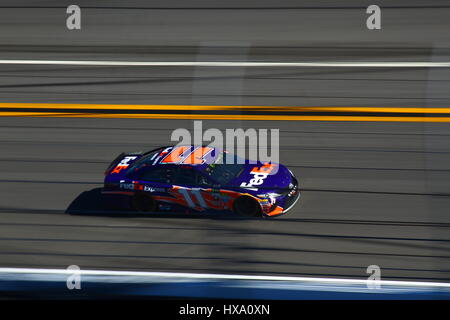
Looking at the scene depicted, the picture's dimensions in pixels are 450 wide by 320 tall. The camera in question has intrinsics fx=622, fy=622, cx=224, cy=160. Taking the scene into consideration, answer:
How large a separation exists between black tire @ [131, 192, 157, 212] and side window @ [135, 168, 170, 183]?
13 cm

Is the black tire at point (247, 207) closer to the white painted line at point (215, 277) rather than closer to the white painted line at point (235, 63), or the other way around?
the white painted line at point (235, 63)

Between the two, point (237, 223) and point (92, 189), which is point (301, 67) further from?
point (237, 223)

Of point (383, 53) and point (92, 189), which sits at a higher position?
point (383, 53)

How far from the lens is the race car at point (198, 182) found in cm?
370

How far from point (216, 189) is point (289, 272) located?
1186mm

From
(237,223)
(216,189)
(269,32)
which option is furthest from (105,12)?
(237,223)

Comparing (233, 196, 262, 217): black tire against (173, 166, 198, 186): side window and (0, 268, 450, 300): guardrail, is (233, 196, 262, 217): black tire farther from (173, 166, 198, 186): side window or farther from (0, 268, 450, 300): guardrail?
(0, 268, 450, 300): guardrail

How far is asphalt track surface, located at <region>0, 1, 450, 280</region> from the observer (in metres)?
2.43

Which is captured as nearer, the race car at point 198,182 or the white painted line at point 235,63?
the race car at point 198,182

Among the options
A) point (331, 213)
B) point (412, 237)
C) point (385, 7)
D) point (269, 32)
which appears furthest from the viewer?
point (385, 7)

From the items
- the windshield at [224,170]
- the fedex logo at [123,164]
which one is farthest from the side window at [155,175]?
the windshield at [224,170]

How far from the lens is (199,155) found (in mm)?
3723

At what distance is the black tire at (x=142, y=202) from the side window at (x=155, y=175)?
5.1 inches
